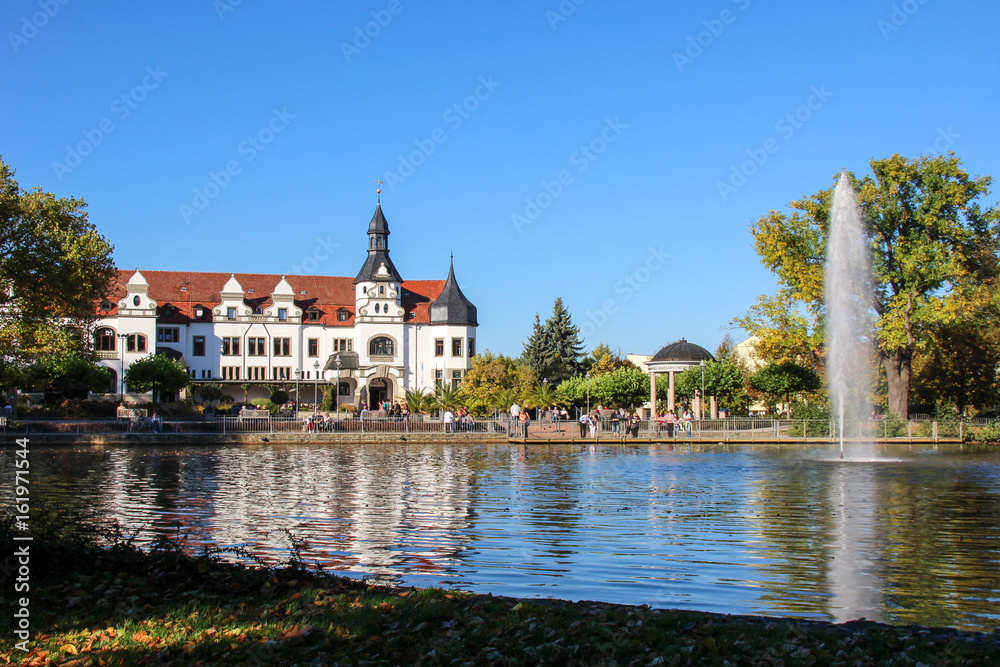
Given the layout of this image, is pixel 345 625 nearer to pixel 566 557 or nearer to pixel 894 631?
pixel 894 631

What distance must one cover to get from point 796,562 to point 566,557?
3028 mm

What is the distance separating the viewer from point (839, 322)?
34812 millimetres

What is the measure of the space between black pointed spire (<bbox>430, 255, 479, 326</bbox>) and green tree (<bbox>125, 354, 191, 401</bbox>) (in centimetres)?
2282

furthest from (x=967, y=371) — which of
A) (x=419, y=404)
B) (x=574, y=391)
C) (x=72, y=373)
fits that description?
(x=72, y=373)

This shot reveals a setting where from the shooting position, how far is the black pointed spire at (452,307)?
74.2m

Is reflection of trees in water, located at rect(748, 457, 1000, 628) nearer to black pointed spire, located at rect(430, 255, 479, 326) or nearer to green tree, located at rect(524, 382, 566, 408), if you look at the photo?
green tree, located at rect(524, 382, 566, 408)

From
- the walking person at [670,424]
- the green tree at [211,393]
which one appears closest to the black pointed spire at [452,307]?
the green tree at [211,393]

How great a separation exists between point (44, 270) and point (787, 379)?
3894cm

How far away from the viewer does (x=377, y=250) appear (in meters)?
76.4

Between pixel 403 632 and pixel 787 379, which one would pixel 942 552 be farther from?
pixel 787 379

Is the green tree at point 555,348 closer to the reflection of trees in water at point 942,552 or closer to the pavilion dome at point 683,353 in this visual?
the pavilion dome at point 683,353

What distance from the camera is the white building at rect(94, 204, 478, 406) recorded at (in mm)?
71625

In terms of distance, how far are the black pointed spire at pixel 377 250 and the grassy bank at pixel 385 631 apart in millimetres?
66870

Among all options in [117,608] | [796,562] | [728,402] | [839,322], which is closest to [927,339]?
[839,322]
